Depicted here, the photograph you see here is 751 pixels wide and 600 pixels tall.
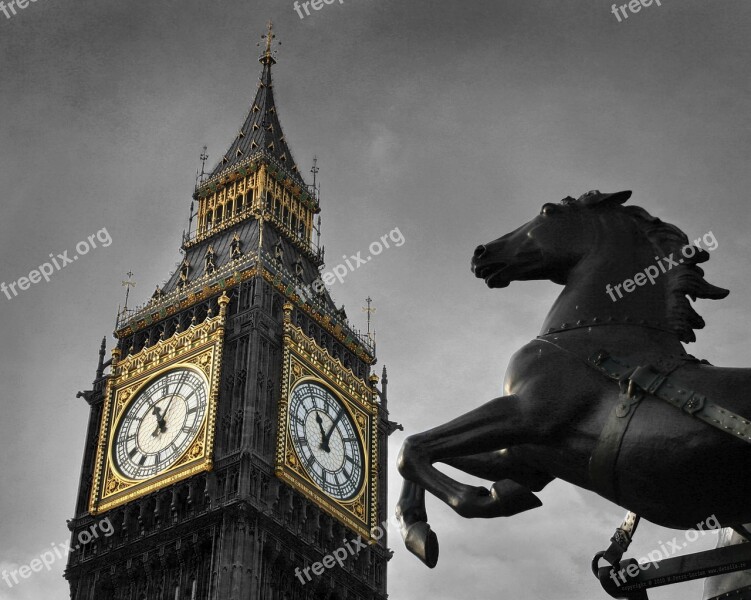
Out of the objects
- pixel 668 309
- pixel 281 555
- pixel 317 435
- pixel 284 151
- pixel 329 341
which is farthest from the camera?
pixel 284 151

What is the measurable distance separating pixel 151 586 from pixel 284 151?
79.6ft

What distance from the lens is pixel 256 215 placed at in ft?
199

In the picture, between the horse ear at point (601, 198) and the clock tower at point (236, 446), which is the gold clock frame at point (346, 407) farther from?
the horse ear at point (601, 198)

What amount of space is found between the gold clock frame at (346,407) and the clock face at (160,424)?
3.28 m

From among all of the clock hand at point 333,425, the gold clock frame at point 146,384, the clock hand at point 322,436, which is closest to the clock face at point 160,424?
the gold clock frame at point 146,384

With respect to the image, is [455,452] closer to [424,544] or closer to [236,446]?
[424,544]

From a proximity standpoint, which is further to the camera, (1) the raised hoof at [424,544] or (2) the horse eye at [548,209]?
(2) the horse eye at [548,209]

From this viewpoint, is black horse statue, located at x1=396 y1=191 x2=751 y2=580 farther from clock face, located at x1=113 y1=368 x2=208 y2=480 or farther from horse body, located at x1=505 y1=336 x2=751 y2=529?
clock face, located at x1=113 y1=368 x2=208 y2=480

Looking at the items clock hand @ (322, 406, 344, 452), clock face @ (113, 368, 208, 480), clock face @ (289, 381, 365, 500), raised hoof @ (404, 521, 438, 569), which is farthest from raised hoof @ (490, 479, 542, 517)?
clock hand @ (322, 406, 344, 452)

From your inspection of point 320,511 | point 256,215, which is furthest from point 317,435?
point 256,215

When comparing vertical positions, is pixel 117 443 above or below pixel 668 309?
above

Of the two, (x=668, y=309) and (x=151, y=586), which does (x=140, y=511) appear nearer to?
(x=151, y=586)

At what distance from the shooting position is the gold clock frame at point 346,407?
168 ft

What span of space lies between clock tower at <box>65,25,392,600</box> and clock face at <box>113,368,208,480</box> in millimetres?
59
